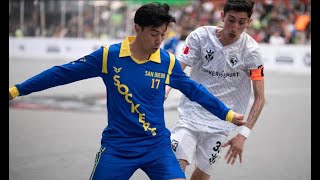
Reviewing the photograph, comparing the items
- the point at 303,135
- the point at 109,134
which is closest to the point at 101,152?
the point at 109,134

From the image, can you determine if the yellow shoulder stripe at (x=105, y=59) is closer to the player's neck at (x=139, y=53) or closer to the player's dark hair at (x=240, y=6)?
the player's neck at (x=139, y=53)

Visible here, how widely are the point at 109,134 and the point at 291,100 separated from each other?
11738mm

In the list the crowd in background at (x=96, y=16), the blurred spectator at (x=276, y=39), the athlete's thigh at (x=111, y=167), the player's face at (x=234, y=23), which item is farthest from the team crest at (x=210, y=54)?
the crowd in background at (x=96, y=16)

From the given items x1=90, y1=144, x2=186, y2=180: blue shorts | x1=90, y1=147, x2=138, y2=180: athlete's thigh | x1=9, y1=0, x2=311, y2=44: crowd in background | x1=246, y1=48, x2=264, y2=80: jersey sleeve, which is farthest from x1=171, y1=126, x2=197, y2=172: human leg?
x1=9, y1=0, x2=311, y2=44: crowd in background

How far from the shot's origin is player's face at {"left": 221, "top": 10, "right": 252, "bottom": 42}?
4.95 meters

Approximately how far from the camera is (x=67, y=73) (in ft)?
13.9

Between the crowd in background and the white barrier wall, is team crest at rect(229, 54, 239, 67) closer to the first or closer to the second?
the white barrier wall

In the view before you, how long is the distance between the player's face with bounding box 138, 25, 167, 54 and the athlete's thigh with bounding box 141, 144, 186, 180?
2.42 ft

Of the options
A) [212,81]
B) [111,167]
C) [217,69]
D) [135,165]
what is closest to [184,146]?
[212,81]

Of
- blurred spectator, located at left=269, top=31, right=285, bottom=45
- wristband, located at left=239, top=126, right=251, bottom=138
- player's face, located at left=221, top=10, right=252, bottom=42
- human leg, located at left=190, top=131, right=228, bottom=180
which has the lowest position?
human leg, located at left=190, top=131, right=228, bottom=180

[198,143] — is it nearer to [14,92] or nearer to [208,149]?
[208,149]

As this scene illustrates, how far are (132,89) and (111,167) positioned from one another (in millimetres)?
571

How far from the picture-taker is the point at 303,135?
10.4 m
